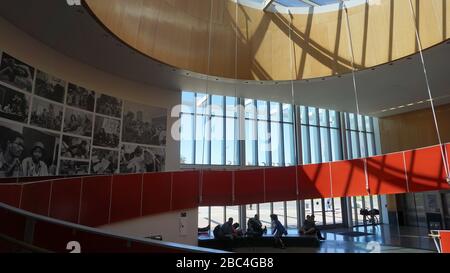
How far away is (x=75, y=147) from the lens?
11672 millimetres

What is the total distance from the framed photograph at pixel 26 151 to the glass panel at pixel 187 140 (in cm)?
772

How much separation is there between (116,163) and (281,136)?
40.5 ft

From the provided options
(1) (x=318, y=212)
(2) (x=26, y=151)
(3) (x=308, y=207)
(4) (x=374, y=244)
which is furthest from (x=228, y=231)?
(1) (x=318, y=212)

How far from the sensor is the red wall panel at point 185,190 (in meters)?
12.1

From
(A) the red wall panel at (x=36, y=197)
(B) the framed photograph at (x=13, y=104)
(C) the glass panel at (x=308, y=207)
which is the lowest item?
(C) the glass panel at (x=308, y=207)

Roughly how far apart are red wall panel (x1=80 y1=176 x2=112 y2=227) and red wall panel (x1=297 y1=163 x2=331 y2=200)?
689 centimetres

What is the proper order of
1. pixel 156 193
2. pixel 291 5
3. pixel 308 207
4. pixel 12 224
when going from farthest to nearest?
pixel 308 207, pixel 291 5, pixel 156 193, pixel 12 224

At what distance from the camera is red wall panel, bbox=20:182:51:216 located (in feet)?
24.7

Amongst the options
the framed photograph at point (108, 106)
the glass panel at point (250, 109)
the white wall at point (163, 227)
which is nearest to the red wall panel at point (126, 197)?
the white wall at point (163, 227)

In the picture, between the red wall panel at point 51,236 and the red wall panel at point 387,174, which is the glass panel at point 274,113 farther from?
the red wall panel at point 51,236

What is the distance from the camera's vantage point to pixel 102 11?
9.16m

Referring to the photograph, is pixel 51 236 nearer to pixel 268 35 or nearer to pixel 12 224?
pixel 12 224

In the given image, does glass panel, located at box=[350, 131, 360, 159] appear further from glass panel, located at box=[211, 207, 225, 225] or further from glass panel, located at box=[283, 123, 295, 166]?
glass panel, located at box=[211, 207, 225, 225]

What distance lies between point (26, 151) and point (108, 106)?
165 inches
